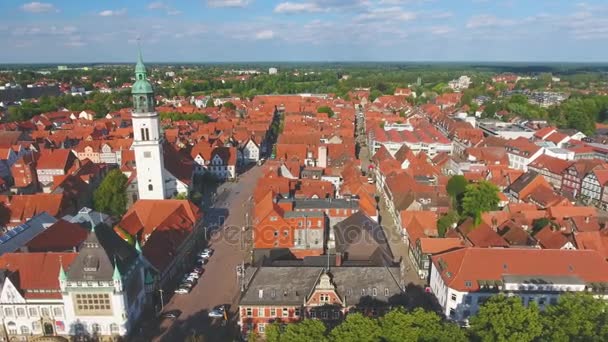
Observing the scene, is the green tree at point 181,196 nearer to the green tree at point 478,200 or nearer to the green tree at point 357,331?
the green tree at point 478,200

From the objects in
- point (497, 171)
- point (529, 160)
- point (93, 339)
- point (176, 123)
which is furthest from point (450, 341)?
point (176, 123)

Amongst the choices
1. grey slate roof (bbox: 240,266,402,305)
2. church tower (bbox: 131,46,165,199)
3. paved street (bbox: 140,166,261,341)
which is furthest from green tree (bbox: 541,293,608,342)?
church tower (bbox: 131,46,165,199)

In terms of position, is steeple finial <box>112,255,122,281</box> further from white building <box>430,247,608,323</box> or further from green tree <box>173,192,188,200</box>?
green tree <box>173,192,188,200</box>

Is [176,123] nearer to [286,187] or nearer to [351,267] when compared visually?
[286,187]

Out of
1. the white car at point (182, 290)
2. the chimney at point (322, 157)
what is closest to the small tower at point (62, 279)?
the white car at point (182, 290)
